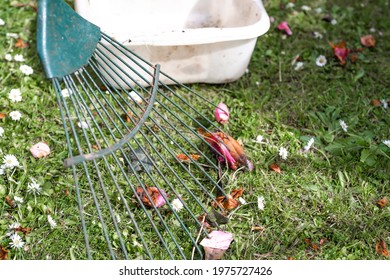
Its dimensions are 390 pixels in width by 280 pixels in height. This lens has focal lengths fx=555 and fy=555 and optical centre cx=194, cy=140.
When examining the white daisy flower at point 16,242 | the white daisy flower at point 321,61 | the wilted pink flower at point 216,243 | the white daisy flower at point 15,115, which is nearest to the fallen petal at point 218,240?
the wilted pink flower at point 216,243

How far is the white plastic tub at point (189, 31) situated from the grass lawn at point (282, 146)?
136 millimetres

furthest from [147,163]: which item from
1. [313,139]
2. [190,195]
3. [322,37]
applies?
[322,37]

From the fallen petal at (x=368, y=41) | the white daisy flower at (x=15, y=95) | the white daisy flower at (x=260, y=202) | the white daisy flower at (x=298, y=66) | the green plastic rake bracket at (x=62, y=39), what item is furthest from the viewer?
the fallen petal at (x=368, y=41)

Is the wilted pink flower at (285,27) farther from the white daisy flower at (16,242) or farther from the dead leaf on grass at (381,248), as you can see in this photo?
the white daisy flower at (16,242)

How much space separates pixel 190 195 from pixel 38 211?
1.62 ft

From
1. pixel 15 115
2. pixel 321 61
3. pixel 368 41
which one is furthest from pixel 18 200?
pixel 368 41

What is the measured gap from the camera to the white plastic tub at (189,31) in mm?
1960

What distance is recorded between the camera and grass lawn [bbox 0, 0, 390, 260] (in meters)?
1.75

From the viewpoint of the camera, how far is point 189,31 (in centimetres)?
197

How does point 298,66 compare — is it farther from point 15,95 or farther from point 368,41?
point 15,95

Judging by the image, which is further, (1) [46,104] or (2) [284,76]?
(2) [284,76]

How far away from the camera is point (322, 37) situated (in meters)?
2.49

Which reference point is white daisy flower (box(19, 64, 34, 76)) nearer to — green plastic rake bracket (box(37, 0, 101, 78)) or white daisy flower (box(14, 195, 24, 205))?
green plastic rake bracket (box(37, 0, 101, 78))

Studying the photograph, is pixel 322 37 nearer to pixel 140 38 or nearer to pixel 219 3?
pixel 219 3
